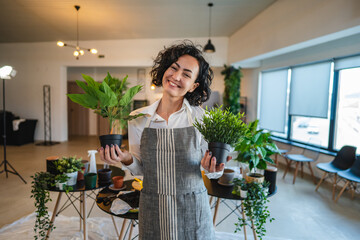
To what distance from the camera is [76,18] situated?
5898 mm

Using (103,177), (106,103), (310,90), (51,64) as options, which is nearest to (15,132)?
(51,64)

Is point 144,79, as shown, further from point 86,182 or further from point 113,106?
point 113,106

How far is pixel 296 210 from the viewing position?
10.7ft

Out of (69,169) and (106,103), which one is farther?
(69,169)

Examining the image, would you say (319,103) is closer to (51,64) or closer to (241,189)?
(241,189)

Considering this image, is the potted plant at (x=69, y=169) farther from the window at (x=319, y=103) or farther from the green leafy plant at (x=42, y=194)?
the window at (x=319, y=103)

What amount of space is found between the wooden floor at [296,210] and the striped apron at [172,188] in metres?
1.86

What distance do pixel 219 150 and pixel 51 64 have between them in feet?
28.5

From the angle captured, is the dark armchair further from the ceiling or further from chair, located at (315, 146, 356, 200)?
chair, located at (315, 146, 356, 200)

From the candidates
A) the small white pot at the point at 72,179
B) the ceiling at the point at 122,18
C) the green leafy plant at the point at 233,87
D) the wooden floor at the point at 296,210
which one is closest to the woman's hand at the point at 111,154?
the small white pot at the point at 72,179

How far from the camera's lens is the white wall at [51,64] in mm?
7520

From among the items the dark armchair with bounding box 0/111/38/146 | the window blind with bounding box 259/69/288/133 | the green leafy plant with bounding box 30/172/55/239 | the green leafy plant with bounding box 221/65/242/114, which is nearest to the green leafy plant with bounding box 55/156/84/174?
the green leafy plant with bounding box 30/172/55/239

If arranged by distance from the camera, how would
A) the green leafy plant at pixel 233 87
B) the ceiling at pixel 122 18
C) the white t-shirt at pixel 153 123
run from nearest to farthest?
the white t-shirt at pixel 153 123, the ceiling at pixel 122 18, the green leafy plant at pixel 233 87

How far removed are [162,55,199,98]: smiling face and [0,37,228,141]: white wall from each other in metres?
6.57
